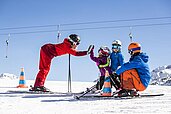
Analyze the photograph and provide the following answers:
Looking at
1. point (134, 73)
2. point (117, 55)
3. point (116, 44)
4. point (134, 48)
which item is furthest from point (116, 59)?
point (134, 73)

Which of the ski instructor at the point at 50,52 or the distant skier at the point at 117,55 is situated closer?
the distant skier at the point at 117,55

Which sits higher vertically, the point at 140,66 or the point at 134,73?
the point at 140,66

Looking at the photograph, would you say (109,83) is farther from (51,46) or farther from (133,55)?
(51,46)

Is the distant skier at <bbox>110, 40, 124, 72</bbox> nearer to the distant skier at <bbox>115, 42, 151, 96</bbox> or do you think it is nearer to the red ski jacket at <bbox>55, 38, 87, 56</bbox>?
the distant skier at <bbox>115, 42, 151, 96</bbox>

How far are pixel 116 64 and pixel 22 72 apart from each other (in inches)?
202

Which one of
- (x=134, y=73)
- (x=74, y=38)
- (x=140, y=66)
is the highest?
(x=74, y=38)

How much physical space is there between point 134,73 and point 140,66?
9.3 inches

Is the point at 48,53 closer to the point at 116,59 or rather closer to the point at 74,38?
the point at 74,38

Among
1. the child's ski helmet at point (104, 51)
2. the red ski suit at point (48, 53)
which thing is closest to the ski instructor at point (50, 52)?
the red ski suit at point (48, 53)

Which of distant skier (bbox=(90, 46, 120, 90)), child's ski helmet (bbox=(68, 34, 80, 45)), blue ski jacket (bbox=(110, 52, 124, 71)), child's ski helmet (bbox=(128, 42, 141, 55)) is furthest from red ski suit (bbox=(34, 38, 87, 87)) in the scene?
child's ski helmet (bbox=(128, 42, 141, 55))

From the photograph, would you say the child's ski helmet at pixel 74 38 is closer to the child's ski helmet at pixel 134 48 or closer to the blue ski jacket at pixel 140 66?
the child's ski helmet at pixel 134 48

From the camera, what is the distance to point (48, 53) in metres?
9.56

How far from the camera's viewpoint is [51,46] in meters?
9.59

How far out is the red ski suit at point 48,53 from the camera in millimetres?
9219
